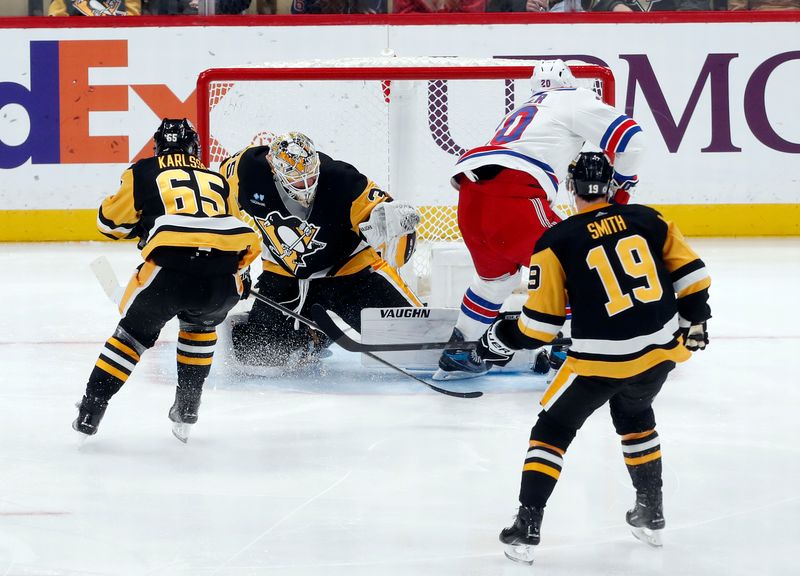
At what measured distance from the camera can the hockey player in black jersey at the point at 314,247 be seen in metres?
3.35

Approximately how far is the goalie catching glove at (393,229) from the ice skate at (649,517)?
144 cm

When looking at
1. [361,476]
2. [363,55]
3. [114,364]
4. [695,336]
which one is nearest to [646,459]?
[695,336]

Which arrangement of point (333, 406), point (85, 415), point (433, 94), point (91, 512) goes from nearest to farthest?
point (91, 512)
point (85, 415)
point (333, 406)
point (433, 94)

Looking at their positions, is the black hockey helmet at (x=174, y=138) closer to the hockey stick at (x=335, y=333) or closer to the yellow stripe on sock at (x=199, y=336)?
the yellow stripe on sock at (x=199, y=336)

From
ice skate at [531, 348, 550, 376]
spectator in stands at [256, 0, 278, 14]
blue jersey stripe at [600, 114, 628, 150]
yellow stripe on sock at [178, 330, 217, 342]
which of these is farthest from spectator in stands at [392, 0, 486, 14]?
yellow stripe on sock at [178, 330, 217, 342]

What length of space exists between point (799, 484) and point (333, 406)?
4.06 ft

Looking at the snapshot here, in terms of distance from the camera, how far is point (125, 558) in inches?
77.6

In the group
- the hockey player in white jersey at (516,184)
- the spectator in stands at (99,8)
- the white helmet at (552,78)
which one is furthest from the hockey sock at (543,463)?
the spectator in stands at (99,8)

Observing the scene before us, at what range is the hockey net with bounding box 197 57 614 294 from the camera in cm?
375

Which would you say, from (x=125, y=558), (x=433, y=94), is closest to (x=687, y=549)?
(x=125, y=558)

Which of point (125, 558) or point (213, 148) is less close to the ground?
point (213, 148)

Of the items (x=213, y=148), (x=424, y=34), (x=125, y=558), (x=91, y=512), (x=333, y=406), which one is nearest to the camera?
(x=125, y=558)

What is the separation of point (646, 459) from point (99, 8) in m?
4.76

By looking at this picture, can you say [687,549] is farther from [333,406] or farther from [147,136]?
[147,136]
